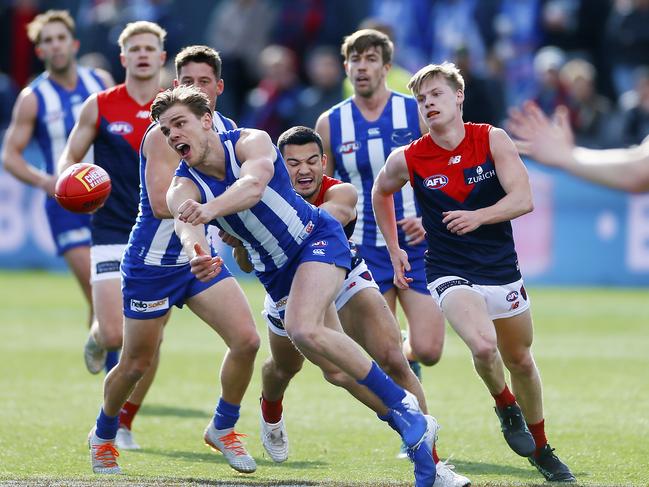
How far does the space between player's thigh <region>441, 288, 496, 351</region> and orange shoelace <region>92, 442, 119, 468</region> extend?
215 centimetres

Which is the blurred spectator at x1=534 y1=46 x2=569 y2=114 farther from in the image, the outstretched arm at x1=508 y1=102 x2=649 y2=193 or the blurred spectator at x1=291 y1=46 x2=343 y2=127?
the outstretched arm at x1=508 y1=102 x2=649 y2=193

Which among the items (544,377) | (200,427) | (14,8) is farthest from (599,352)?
(14,8)

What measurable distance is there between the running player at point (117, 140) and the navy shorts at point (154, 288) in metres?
1.18

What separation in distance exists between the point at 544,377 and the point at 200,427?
3587 mm

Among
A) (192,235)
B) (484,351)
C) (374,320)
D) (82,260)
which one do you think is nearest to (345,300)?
(374,320)

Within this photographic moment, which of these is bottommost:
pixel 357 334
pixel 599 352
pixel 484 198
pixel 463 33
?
pixel 599 352

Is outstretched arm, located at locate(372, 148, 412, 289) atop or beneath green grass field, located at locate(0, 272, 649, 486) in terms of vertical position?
atop

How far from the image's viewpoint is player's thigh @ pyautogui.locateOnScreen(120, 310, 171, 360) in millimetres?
7410

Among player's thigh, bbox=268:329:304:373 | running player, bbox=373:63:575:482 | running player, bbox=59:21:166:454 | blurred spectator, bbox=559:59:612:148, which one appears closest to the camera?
running player, bbox=373:63:575:482

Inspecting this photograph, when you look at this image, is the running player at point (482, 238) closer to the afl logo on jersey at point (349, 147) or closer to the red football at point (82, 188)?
the afl logo on jersey at point (349, 147)

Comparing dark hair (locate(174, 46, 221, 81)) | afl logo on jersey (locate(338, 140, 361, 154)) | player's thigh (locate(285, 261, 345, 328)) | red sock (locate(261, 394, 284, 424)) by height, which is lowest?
red sock (locate(261, 394, 284, 424))

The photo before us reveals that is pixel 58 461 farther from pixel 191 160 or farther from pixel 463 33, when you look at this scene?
pixel 463 33

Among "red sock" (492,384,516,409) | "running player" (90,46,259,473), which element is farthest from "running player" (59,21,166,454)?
"red sock" (492,384,516,409)

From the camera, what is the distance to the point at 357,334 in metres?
7.54
